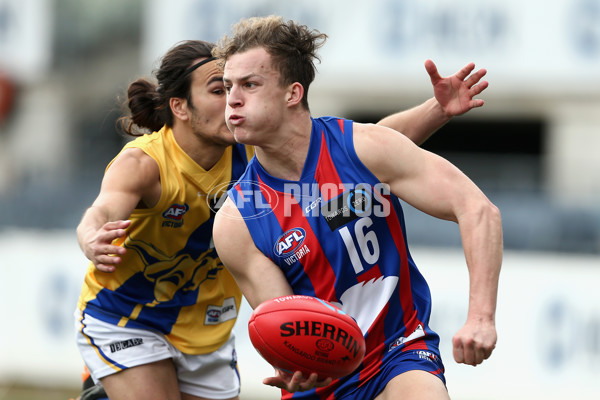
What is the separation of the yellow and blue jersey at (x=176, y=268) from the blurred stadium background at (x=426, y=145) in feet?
2.91

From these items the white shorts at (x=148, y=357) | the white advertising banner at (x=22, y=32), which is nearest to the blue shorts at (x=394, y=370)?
the white shorts at (x=148, y=357)

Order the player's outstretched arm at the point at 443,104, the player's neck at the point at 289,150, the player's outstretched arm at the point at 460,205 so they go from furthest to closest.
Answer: the player's outstretched arm at the point at 443,104, the player's neck at the point at 289,150, the player's outstretched arm at the point at 460,205

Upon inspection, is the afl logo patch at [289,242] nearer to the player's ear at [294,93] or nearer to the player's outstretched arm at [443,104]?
the player's ear at [294,93]

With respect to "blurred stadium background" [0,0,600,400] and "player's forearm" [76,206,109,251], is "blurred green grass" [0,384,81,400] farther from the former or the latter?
"player's forearm" [76,206,109,251]

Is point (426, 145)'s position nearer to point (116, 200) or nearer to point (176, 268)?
point (176, 268)

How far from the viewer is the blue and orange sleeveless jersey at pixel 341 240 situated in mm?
4199

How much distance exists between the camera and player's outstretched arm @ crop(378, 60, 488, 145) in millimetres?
4852

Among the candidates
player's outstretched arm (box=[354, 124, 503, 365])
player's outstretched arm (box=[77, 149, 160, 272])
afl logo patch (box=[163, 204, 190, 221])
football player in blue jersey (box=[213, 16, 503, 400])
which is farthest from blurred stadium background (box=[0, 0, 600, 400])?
player's outstretched arm (box=[354, 124, 503, 365])

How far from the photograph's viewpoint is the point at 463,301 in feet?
31.2

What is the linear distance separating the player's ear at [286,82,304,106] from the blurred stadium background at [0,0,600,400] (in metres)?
1.63

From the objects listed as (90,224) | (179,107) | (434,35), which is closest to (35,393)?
(179,107)

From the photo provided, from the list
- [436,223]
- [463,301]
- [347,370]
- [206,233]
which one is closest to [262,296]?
[347,370]

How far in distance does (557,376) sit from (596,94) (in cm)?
806

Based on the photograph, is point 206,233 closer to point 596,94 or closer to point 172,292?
point 172,292
